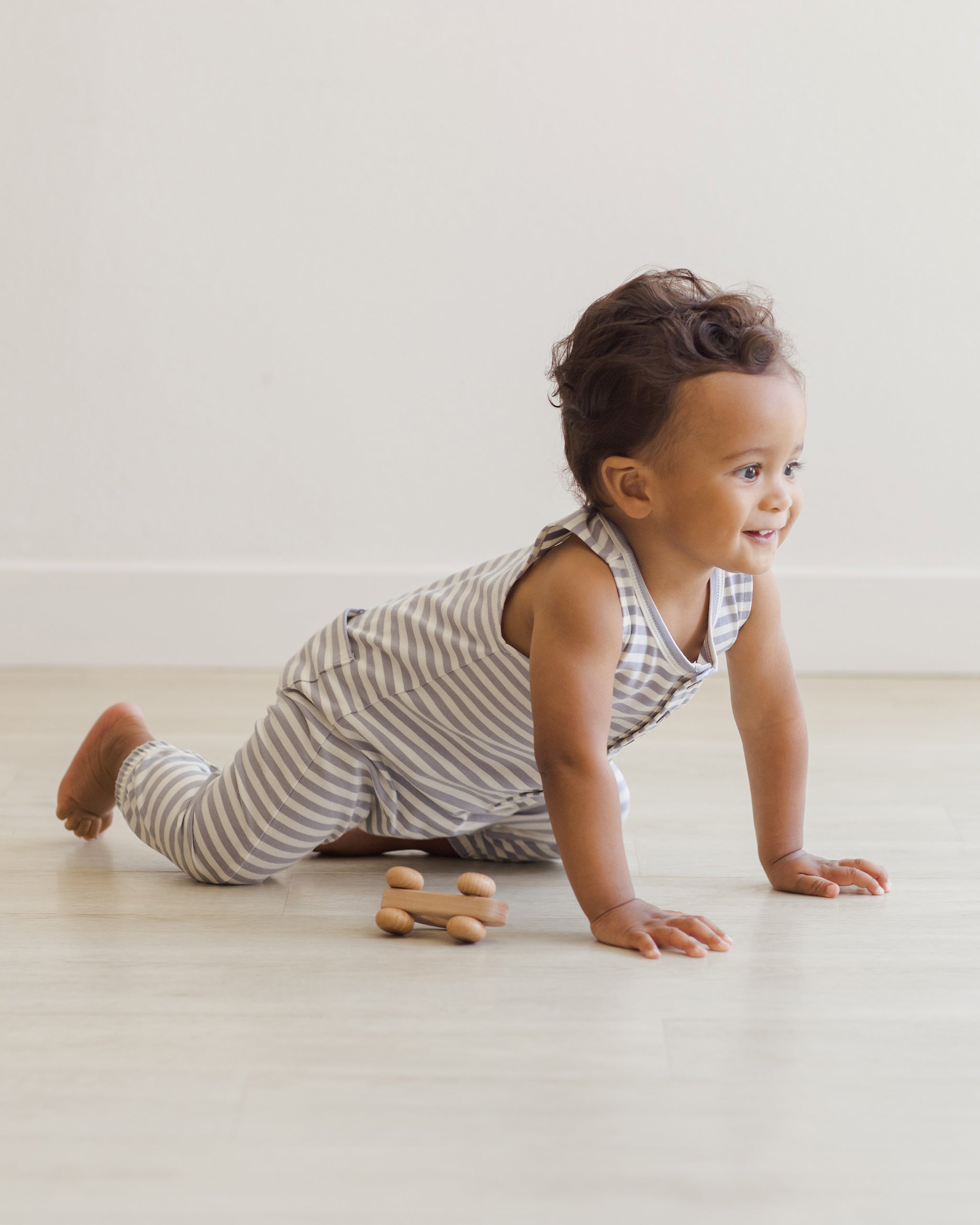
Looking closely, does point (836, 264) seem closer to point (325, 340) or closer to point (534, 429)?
point (534, 429)

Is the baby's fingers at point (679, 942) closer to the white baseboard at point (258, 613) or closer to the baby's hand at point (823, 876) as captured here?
the baby's hand at point (823, 876)

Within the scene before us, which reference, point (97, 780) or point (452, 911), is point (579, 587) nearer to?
point (452, 911)

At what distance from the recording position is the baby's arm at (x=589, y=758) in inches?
32.7

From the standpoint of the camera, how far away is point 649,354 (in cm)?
81

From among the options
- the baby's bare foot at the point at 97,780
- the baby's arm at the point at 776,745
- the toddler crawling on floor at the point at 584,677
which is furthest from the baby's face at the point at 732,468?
the baby's bare foot at the point at 97,780

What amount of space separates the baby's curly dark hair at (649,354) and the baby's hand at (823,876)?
12.4 inches

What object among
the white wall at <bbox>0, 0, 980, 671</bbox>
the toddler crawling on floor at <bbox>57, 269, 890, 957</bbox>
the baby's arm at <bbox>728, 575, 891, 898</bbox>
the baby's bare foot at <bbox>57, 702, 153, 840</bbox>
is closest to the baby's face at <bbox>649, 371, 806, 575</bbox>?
the toddler crawling on floor at <bbox>57, 269, 890, 957</bbox>

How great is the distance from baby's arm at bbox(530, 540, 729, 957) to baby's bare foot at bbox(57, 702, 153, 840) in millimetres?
401

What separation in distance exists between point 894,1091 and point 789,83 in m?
1.37

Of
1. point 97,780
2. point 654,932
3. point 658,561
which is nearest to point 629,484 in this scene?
point 658,561

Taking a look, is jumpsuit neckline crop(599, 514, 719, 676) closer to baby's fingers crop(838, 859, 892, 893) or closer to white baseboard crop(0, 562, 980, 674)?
baby's fingers crop(838, 859, 892, 893)

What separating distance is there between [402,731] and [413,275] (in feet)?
3.02

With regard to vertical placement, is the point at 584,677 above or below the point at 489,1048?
above

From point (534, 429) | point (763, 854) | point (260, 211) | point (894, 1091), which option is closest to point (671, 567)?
point (763, 854)
